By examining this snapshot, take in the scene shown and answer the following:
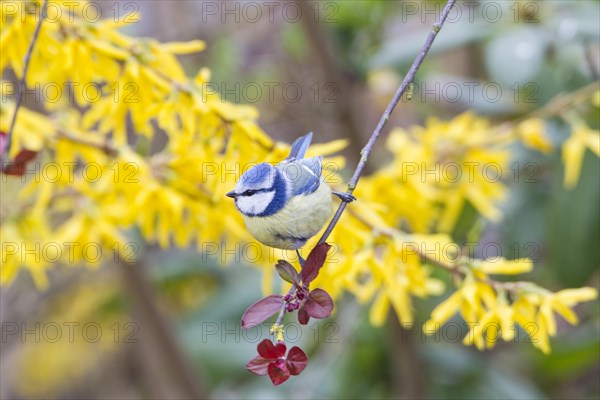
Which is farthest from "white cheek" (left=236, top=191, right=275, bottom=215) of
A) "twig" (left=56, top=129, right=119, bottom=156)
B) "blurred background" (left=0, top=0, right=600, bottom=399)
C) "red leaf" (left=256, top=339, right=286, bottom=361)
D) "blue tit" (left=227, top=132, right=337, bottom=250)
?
"blurred background" (left=0, top=0, right=600, bottom=399)

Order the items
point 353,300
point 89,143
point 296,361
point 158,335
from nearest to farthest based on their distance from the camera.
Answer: point 296,361 < point 89,143 < point 158,335 < point 353,300

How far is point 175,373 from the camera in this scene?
51.7 inches

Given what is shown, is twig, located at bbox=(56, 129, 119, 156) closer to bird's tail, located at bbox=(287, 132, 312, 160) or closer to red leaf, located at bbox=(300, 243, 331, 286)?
bird's tail, located at bbox=(287, 132, 312, 160)

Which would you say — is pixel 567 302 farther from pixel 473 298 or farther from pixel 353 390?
pixel 353 390

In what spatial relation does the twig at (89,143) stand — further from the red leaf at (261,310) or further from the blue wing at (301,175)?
the red leaf at (261,310)

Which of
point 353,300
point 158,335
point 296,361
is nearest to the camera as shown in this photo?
point 296,361

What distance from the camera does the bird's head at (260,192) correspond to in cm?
56

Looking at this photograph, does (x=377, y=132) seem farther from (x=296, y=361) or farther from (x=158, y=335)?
(x=158, y=335)

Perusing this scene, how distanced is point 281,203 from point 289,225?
0.02 metres

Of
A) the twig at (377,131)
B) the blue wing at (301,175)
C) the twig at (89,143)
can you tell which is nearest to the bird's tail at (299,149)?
the blue wing at (301,175)

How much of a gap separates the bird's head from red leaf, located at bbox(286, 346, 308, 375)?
12 centimetres

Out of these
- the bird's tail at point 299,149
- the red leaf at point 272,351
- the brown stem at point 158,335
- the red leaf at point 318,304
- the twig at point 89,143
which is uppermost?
the bird's tail at point 299,149

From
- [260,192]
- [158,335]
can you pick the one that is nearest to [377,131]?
[260,192]

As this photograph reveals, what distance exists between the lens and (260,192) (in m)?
0.58
